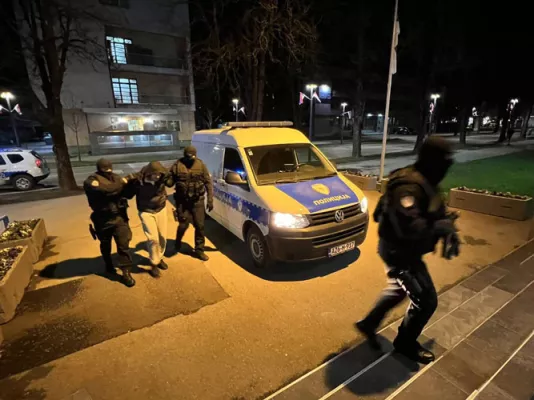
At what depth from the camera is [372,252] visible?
17.9ft

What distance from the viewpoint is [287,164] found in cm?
535

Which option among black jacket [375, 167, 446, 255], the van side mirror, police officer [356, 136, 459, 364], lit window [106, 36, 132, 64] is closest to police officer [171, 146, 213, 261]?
the van side mirror

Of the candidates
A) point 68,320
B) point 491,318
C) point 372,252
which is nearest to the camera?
point 491,318

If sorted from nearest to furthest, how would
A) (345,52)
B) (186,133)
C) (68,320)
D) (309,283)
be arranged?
(68,320) → (309,283) → (345,52) → (186,133)

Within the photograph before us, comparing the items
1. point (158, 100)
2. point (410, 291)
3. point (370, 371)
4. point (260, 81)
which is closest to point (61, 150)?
point (260, 81)

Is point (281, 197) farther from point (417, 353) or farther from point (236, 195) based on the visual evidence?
point (417, 353)

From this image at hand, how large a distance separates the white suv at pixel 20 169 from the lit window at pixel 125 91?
18797mm

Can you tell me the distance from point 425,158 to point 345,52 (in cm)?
1799

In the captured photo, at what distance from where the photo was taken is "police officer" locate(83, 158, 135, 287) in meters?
4.00

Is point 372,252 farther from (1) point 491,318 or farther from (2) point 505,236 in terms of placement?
(2) point 505,236

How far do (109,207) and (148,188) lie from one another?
0.57 meters

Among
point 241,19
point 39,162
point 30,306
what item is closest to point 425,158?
point 30,306

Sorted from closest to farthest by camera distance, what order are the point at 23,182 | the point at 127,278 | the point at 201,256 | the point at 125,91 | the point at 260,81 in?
1. the point at 127,278
2. the point at 201,256
3. the point at 260,81
4. the point at 23,182
5. the point at 125,91

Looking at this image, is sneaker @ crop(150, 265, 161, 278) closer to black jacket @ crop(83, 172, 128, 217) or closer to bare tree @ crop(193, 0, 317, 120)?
black jacket @ crop(83, 172, 128, 217)
